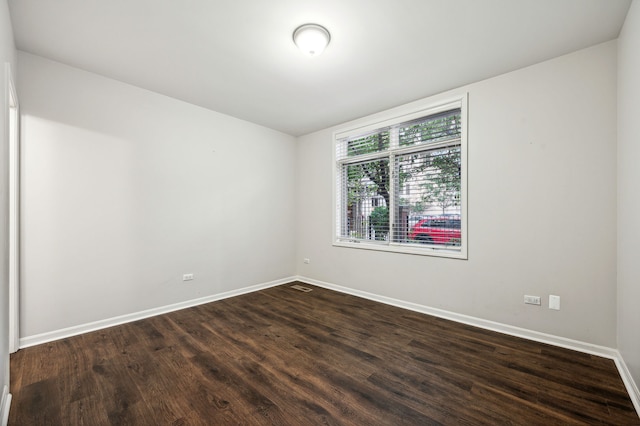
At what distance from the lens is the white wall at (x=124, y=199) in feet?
8.48

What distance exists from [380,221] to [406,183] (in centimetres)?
67

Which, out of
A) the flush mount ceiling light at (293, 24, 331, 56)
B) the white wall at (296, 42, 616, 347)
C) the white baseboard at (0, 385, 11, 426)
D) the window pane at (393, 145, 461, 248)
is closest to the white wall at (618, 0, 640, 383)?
the white wall at (296, 42, 616, 347)

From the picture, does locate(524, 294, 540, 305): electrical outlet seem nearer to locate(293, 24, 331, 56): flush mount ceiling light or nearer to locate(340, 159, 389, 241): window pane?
locate(340, 159, 389, 241): window pane

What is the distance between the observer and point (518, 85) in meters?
2.75

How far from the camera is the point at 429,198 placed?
3.45m

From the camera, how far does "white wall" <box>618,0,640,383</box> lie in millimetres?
1829

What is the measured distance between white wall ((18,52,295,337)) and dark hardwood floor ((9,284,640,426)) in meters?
0.49

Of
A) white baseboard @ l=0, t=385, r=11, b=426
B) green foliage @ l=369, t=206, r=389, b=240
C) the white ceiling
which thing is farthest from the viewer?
green foliage @ l=369, t=206, r=389, b=240

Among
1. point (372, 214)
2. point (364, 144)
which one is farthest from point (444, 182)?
point (364, 144)

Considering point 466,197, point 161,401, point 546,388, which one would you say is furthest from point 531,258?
point 161,401

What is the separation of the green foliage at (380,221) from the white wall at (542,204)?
769mm

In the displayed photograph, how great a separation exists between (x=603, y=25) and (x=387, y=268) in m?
3.05

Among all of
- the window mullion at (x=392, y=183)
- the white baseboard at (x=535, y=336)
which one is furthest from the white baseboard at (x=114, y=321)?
the window mullion at (x=392, y=183)

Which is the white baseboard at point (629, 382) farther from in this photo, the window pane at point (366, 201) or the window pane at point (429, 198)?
the window pane at point (366, 201)
